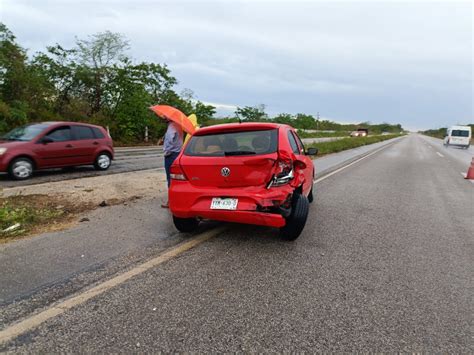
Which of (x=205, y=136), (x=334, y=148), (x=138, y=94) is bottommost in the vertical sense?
(x=334, y=148)

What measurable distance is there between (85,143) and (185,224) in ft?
24.8

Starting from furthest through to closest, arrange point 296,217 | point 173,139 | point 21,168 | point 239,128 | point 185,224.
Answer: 1. point 21,168
2. point 173,139
3. point 185,224
4. point 239,128
5. point 296,217

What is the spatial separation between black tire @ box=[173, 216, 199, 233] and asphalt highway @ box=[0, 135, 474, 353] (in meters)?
0.42

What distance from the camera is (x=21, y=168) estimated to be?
916cm

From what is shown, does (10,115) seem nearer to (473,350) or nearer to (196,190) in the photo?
(196,190)

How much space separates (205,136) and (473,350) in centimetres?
363

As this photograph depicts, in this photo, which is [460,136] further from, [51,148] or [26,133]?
[26,133]

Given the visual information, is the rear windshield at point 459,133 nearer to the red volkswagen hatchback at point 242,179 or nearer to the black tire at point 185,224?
the red volkswagen hatchback at point 242,179

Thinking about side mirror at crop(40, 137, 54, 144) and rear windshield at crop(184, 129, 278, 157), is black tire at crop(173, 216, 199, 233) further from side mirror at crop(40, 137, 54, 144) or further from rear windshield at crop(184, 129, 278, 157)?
side mirror at crop(40, 137, 54, 144)

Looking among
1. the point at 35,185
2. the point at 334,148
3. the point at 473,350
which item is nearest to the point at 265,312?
the point at 473,350

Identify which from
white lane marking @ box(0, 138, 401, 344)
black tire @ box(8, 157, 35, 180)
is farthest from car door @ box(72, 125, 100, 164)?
white lane marking @ box(0, 138, 401, 344)

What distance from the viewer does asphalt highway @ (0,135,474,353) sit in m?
2.51

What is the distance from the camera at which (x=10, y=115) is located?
1705cm

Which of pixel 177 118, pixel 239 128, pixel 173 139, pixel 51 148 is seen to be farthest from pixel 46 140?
pixel 239 128
